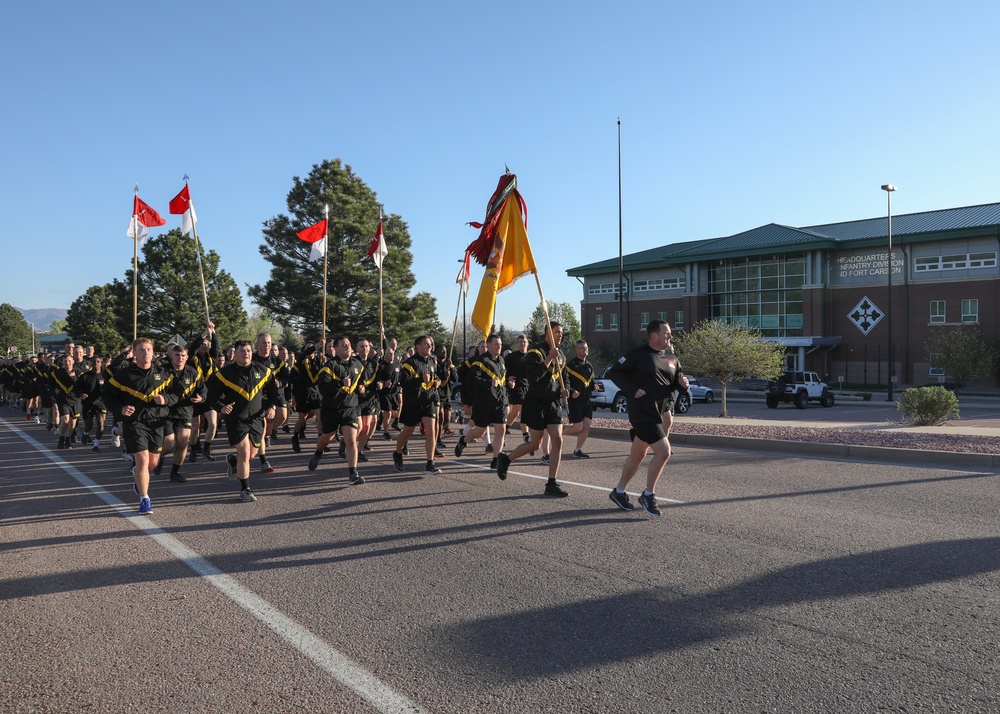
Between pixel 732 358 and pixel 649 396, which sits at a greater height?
pixel 732 358

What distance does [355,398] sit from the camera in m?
9.86

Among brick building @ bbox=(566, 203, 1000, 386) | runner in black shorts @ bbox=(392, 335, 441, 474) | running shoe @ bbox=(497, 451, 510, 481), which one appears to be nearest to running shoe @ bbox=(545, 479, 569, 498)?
running shoe @ bbox=(497, 451, 510, 481)

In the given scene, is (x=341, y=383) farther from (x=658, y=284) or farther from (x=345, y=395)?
(x=658, y=284)

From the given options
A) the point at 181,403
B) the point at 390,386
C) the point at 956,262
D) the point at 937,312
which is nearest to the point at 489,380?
the point at 390,386

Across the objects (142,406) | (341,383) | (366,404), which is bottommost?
(366,404)

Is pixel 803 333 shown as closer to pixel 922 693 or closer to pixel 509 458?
pixel 509 458

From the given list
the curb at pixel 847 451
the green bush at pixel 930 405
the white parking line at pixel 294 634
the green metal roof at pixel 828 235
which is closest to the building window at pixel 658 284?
the green metal roof at pixel 828 235

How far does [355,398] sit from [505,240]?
9.33 feet

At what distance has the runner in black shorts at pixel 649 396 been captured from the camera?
7.57 meters

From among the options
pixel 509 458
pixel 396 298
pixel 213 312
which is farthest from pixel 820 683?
pixel 213 312

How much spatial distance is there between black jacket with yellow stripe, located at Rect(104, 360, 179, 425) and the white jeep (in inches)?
1083

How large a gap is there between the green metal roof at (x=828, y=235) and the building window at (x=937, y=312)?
3.84 m

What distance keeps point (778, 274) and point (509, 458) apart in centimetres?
4827

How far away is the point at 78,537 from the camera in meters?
6.94
